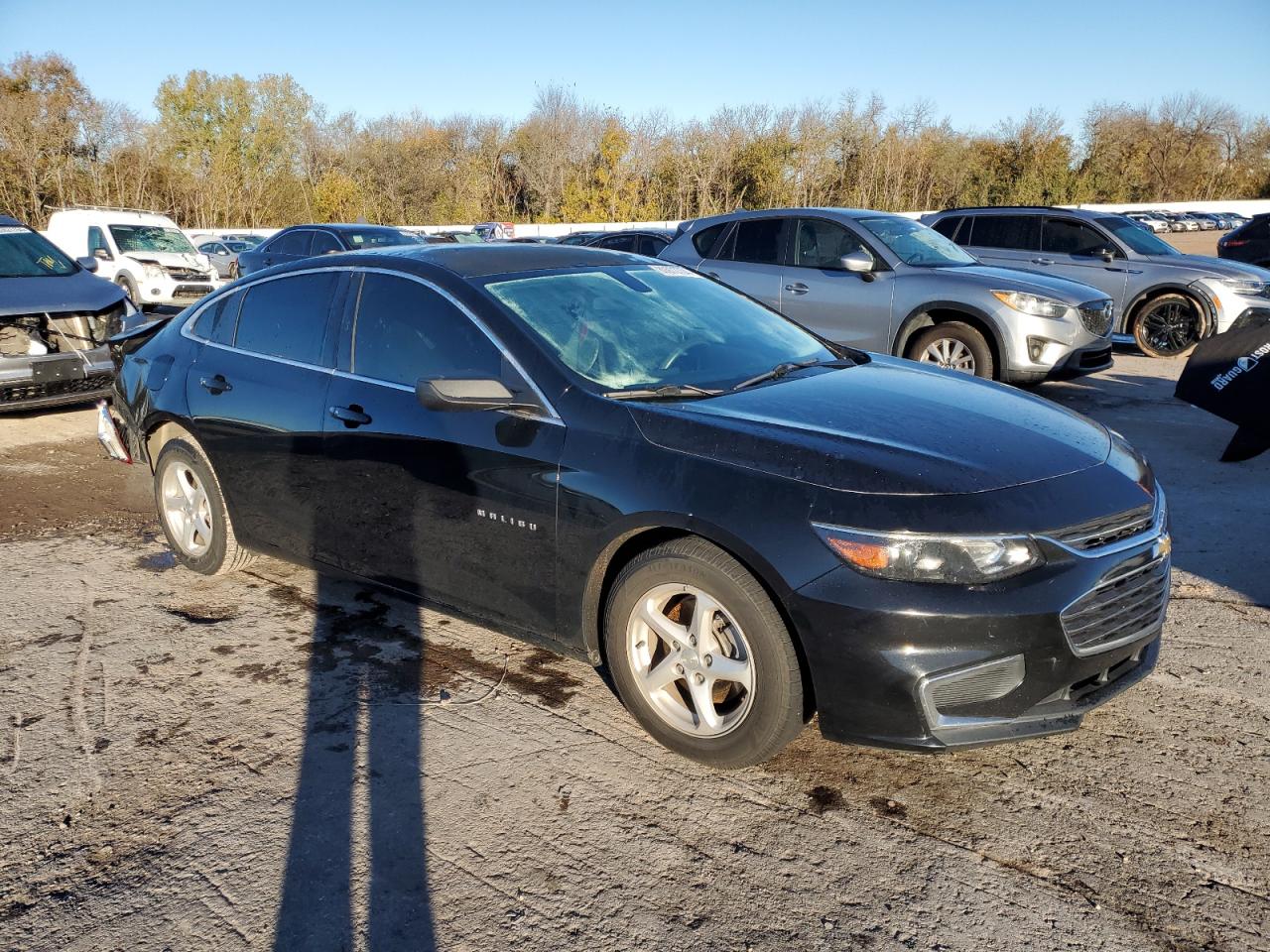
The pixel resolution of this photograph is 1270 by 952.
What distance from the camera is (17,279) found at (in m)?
8.79

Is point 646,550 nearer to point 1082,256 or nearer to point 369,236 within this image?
point 1082,256

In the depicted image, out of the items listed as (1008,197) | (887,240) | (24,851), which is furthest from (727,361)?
(1008,197)

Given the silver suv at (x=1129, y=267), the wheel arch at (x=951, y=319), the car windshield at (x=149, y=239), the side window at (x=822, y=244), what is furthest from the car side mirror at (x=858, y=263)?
the car windshield at (x=149, y=239)

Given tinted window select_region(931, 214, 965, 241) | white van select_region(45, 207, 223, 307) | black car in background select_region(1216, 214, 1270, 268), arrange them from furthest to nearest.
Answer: white van select_region(45, 207, 223, 307), black car in background select_region(1216, 214, 1270, 268), tinted window select_region(931, 214, 965, 241)

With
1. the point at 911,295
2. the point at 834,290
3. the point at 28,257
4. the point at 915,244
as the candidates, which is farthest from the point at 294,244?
the point at 911,295

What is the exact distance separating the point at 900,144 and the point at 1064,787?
215 feet

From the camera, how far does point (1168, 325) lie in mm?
11758

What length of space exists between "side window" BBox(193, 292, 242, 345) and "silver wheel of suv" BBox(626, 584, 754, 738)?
2780 mm

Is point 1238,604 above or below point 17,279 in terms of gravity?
below

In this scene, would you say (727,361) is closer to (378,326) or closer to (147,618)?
(378,326)

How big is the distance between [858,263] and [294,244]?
11.2 meters

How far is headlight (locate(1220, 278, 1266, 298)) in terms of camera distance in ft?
36.6

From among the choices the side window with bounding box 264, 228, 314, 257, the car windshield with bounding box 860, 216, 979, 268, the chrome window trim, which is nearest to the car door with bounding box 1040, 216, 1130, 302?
the car windshield with bounding box 860, 216, 979, 268

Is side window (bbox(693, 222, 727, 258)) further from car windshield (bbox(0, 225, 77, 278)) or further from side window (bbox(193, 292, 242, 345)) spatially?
car windshield (bbox(0, 225, 77, 278))
